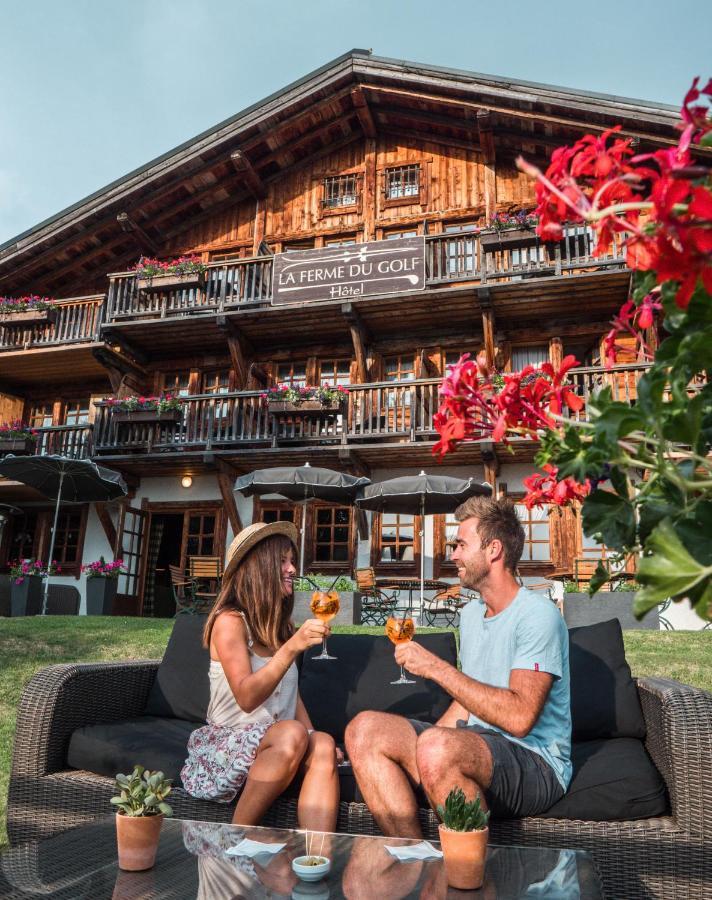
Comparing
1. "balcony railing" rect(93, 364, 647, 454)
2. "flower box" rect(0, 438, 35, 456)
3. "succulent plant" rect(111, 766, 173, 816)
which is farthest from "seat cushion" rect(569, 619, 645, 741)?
"flower box" rect(0, 438, 35, 456)

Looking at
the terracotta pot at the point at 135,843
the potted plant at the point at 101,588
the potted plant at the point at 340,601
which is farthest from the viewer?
the potted plant at the point at 101,588

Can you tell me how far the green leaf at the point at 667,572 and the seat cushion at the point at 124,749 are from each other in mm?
2529

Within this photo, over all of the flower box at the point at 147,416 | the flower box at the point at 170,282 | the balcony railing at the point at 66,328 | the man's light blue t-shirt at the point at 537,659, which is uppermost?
the flower box at the point at 170,282

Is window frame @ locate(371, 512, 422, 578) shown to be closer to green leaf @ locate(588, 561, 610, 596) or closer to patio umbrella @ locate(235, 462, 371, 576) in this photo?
patio umbrella @ locate(235, 462, 371, 576)

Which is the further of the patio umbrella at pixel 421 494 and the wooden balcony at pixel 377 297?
the wooden balcony at pixel 377 297

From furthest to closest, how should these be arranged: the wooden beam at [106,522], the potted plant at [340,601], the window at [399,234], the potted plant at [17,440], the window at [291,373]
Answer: the window at [399,234]
the window at [291,373]
the potted plant at [17,440]
the wooden beam at [106,522]
the potted plant at [340,601]

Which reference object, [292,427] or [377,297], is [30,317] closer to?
[292,427]

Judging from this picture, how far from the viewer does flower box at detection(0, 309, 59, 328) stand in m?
14.2

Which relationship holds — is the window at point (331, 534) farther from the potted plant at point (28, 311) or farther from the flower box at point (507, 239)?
the potted plant at point (28, 311)

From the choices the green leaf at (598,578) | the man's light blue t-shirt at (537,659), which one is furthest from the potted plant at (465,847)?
the green leaf at (598,578)

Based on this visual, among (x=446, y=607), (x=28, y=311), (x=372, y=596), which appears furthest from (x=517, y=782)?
(x=28, y=311)

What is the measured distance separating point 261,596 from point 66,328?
1279 cm

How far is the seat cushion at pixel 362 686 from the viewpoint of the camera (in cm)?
324

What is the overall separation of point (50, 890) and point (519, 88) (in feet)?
45.2
